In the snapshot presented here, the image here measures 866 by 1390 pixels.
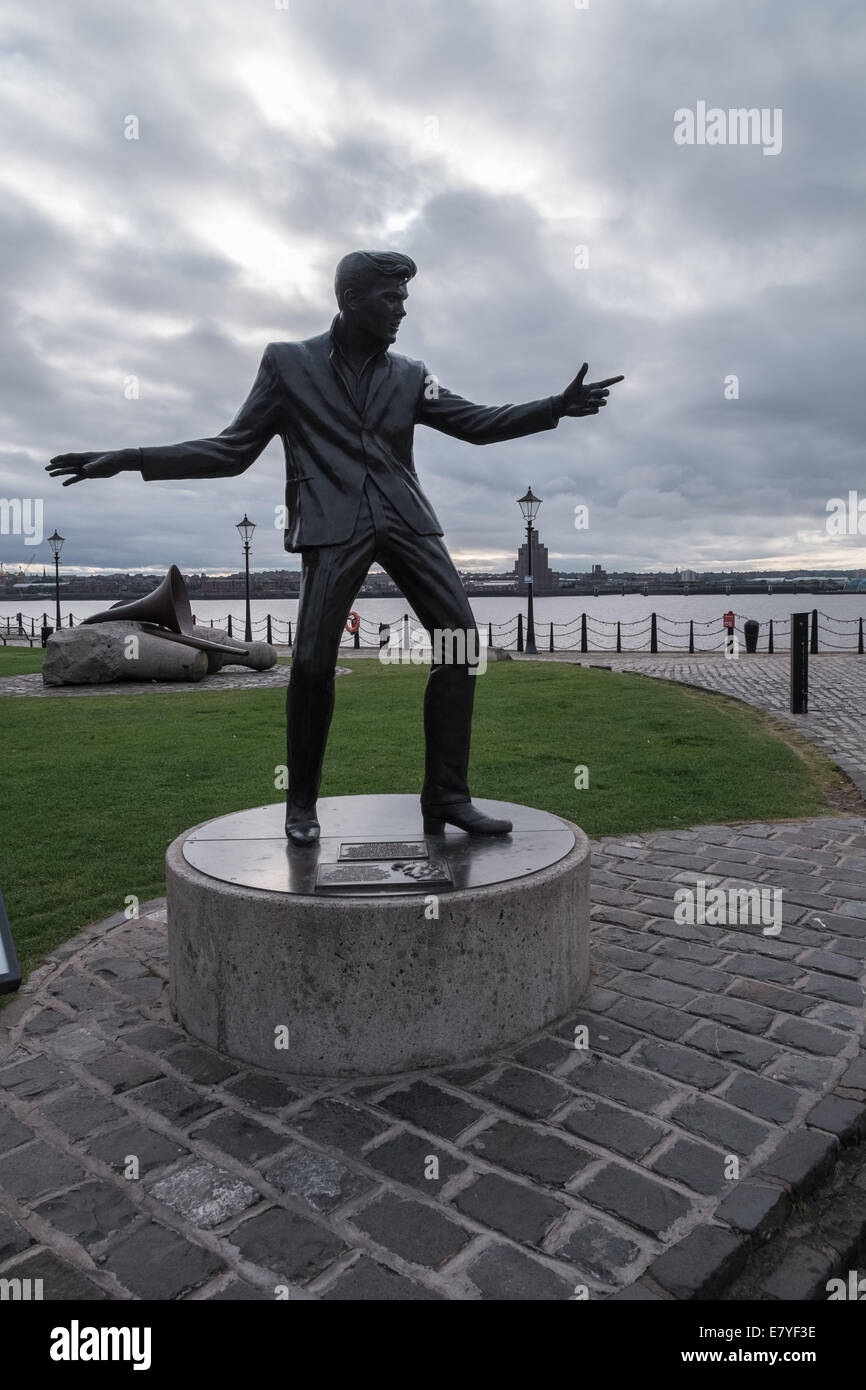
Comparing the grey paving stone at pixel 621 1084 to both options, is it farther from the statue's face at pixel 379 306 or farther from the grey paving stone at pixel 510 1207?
the statue's face at pixel 379 306

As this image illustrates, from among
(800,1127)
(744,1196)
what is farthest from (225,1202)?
(800,1127)

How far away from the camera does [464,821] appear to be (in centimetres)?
411

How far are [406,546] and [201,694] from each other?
11343 millimetres

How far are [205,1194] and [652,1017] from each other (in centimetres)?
180

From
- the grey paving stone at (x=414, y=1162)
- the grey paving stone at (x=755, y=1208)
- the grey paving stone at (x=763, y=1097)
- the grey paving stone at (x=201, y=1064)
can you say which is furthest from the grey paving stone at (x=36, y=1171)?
the grey paving stone at (x=763, y=1097)

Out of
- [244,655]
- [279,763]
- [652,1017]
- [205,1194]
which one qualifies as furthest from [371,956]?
[244,655]

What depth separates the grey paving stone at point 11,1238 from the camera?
7.79 feet

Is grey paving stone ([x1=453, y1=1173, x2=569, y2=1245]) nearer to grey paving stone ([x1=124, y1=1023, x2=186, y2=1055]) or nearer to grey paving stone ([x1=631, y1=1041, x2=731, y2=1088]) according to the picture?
grey paving stone ([x1=631, y1=1041, x2=731, y2=1088])

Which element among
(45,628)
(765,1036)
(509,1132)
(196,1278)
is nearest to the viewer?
(196,1278)

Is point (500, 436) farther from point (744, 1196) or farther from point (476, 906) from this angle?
point (744, 1196)

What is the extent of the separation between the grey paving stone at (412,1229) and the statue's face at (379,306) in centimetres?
313

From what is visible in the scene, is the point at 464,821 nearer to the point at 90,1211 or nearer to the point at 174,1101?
the point at 174,1101

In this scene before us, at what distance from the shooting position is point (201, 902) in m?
3.41
